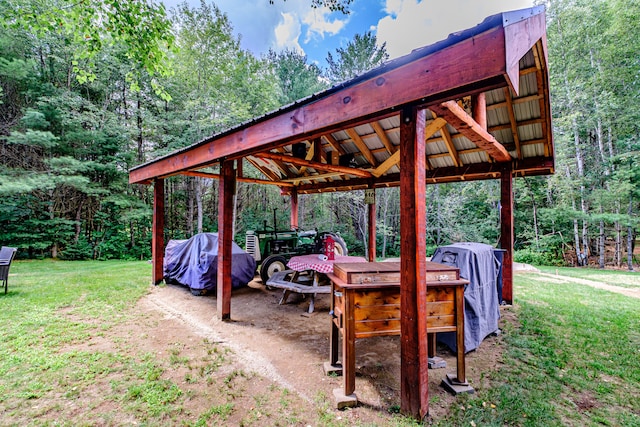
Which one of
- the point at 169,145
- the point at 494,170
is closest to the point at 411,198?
the point at 494,170

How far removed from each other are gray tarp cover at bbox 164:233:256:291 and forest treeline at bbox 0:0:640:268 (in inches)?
222

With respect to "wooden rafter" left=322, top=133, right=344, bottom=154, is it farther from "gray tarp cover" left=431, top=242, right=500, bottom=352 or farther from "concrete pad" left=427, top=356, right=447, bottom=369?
"concrete pad" left=427, top=356, right=447, bottom=369

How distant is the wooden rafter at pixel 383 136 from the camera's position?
15.8ft

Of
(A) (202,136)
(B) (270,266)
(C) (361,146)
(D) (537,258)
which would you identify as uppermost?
(A) (202,136)

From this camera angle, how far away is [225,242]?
13.2ft

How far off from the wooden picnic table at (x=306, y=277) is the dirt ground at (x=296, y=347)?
12.4 inches

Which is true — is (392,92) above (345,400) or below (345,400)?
above

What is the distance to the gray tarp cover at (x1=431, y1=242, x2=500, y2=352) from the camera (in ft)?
10.3

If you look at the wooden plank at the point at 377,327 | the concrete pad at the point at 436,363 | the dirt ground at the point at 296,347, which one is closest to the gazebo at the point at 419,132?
the wooden plank at the point at 377,327

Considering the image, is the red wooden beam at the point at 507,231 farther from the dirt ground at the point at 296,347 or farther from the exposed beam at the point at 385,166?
the exposed beam at the point at 385,166

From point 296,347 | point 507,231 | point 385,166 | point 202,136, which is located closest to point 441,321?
point 296,347

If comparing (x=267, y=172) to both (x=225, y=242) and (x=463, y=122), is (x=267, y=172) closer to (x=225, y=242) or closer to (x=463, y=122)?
(x=225, y=242)

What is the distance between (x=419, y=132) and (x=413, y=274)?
1069 millimetres

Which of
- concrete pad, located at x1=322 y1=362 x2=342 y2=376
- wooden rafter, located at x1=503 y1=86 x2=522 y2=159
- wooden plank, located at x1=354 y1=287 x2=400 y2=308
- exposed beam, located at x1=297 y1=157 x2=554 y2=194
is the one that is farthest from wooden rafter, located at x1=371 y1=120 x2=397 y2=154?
concrete pad, located at x1=322 y1=362 x2=342 y2=376
